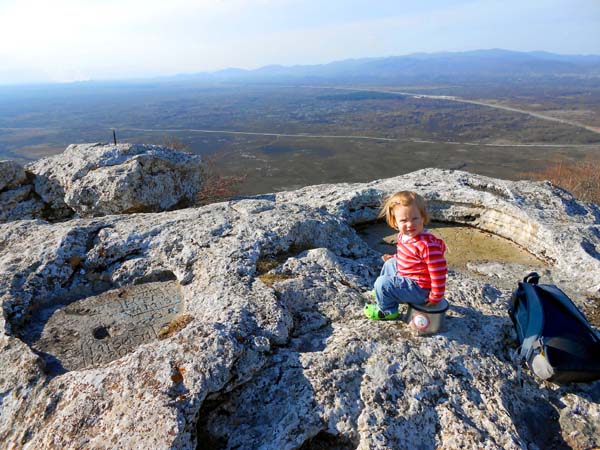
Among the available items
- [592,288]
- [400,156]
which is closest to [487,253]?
[592,288]

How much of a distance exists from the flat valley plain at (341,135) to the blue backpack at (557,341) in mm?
46650

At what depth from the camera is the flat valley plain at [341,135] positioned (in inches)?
2456

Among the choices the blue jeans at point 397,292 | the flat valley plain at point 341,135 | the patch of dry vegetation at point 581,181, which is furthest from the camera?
the flat valley plain at point 341,135

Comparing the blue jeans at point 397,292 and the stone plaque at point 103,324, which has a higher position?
the blue jeans at point 397,292

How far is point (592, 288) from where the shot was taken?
755cm

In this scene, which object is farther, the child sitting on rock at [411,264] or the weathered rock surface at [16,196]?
the weathered rock surface at [16,196]

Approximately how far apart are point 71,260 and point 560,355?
24.8ft

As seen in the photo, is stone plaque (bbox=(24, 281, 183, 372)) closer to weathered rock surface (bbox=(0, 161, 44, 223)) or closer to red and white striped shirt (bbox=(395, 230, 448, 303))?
red and white striped shirt (bbox=(395, 230, 448, 303))

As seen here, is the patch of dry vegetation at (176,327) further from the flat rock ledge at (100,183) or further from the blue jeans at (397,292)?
the flat rock ledge at (100,183)

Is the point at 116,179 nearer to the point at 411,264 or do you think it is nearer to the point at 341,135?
the point at 411,264

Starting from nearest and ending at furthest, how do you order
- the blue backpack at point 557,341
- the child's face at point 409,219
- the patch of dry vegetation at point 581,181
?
the blue backpack at point 557,341 < the child's face at point 409,219 < the patch of dry vegetation at point 581,181

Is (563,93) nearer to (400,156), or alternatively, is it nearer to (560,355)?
(400,156)

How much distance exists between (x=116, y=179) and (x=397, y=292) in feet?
27.6

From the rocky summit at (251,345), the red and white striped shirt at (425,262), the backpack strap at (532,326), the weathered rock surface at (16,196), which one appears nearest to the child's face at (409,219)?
the red and white striped shirt at (425,262)
